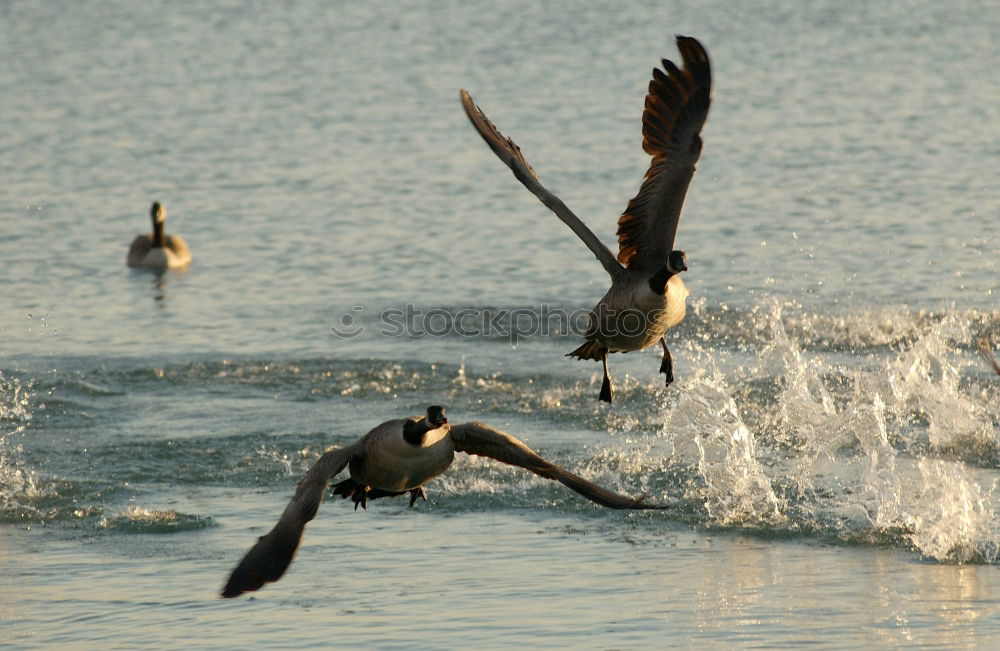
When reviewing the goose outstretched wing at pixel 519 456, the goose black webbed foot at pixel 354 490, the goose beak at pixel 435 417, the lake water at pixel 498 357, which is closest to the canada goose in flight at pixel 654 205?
the goose outstretched wing at pixel 519 456

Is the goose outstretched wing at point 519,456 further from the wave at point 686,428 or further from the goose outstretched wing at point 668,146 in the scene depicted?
the wave at point 686,428

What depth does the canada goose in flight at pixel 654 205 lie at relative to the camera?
9.02 meters

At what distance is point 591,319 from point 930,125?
16651mm

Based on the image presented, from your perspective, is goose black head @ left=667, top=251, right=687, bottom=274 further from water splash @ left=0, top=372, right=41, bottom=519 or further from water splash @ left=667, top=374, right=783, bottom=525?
water splash @ left=0, top=372, right=41, bottom=519

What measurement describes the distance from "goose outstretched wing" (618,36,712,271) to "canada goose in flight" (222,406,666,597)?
67.1 inches

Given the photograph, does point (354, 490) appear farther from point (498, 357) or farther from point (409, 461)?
point (498, 357)

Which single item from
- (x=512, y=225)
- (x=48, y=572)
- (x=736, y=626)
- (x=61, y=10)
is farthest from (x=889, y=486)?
(x=61, y=10)

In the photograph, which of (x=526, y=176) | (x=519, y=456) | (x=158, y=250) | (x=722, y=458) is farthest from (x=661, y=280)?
(x=158, y=250)

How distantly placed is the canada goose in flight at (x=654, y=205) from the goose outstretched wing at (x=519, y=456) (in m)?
1.33

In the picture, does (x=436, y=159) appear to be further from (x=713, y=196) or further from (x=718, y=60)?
(x=718, y=60)

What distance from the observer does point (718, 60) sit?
1228 inches

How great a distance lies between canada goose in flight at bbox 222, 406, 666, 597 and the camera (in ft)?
25.0

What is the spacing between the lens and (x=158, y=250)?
19125 mm

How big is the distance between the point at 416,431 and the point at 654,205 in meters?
2.23
